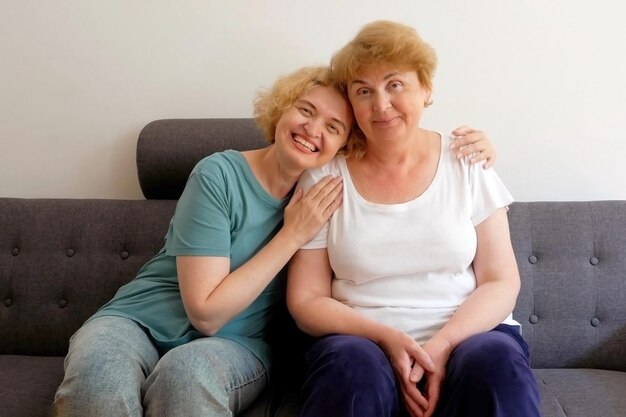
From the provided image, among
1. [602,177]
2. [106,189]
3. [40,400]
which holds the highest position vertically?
[602,177]

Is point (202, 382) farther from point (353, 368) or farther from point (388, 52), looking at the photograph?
point (388, 52)

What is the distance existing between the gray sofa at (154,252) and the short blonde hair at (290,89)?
27 cm

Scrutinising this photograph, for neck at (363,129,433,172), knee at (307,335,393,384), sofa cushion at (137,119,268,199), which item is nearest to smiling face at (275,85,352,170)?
neck at (363,129,433,172)

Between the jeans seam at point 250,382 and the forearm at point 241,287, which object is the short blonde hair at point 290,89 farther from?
the jeans seam at point 250,382

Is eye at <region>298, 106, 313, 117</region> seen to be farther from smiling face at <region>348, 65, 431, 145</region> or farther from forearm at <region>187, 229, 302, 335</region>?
forearm at <region>187, 229, 302, 335</region>

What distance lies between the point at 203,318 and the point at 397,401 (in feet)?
1.56

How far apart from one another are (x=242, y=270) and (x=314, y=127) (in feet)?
1.27

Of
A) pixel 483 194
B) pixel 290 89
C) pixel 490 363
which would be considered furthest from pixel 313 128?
pixel 490 363

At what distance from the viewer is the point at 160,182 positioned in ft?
5.99

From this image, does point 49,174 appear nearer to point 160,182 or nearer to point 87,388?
point 160,182

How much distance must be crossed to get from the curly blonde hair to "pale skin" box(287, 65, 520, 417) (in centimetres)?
2

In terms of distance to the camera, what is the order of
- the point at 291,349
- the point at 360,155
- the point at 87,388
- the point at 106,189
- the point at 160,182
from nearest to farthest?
the point at 87,388, the point at 360,155, the point at 291,349, the point at 160,182, the point at 106,189

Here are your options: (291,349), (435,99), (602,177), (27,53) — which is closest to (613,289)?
(602,177)

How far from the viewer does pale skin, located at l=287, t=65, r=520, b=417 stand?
50.7 inches
